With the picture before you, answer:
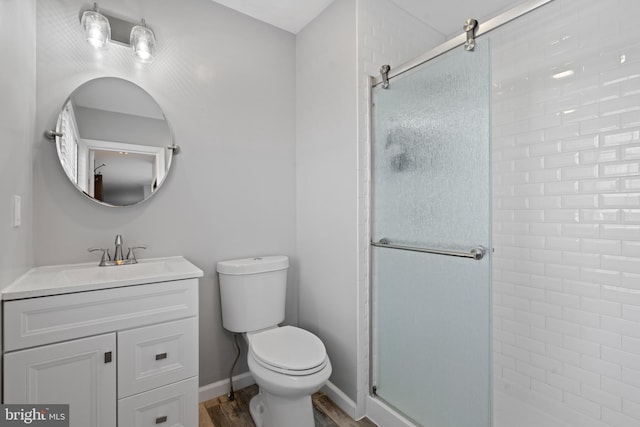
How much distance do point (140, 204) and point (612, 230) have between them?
238 cm

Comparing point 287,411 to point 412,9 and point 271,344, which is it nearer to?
point 271,344

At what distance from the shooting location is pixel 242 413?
1.78 m

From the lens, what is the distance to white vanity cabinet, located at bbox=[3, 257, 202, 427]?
1084 millimetres

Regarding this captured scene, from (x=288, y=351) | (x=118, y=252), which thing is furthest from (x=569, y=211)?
(x=118, y=252)

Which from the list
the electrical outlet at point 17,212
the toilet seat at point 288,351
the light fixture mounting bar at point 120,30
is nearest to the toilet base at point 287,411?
the toilet seat at point 288,351

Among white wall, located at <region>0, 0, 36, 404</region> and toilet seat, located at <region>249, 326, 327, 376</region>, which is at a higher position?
white wall, located at <region>0, 0, 36, 404</region>

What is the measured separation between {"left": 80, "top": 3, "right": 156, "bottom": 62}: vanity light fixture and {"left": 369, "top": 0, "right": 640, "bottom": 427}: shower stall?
48.8 inches

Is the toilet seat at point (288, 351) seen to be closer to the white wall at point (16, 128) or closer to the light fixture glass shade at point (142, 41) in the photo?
the white wall at point (16, 128)

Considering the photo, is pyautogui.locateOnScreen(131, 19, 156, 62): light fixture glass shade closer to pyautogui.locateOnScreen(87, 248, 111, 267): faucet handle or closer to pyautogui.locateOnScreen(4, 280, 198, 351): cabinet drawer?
pyautogui.locateOnScreen(87, 248, 111, 267): faucet handle

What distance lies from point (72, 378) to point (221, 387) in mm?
945

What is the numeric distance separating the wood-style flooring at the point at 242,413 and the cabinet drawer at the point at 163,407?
1.17ft

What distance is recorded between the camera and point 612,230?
1.48 m

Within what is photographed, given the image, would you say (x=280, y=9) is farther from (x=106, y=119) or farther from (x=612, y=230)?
(x=612, y=230)

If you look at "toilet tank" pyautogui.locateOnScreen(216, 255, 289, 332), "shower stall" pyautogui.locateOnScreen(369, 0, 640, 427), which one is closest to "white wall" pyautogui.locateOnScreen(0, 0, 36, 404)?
"toilet tank" pyautogui.locateOnScreen(216, 255, 289, 332)
